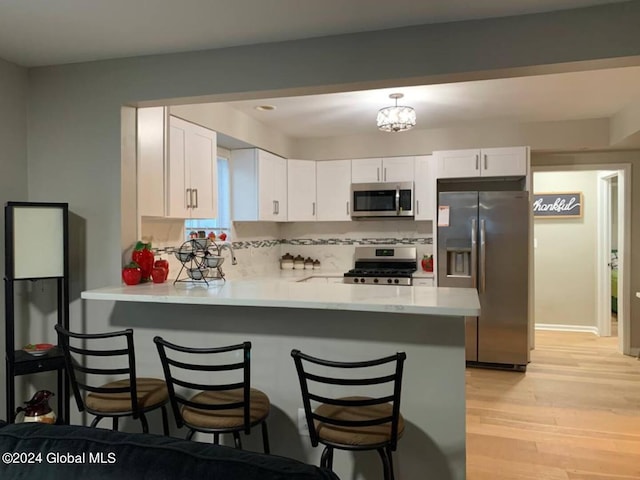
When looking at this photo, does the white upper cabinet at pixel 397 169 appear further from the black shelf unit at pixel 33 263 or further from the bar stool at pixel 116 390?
the bar stool at pixel 116 390

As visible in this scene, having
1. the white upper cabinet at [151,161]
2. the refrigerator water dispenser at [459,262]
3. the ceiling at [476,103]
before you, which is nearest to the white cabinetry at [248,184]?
the ceiling at [476,103]

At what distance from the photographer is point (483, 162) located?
4723 mm

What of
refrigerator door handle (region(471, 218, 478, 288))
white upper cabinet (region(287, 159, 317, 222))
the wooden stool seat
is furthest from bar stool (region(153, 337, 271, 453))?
white upper cabinet (region(287, 159, 317, 222))

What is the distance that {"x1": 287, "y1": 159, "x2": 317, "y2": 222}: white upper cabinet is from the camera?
519 centimetres

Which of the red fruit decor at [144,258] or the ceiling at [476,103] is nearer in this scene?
the red fruit decor at [144,258]

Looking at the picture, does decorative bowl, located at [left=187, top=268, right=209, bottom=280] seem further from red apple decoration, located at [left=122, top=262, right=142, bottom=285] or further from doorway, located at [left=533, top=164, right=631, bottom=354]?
doorway, located at [left=533, top=164, right=631, bottom=354]

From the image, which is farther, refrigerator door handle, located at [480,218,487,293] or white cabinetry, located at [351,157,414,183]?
white cabinetry, located at [351,157,414,183]

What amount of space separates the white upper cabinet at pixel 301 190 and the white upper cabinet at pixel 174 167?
1.65 meters

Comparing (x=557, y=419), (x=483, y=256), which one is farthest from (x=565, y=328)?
(x=557, y=419)

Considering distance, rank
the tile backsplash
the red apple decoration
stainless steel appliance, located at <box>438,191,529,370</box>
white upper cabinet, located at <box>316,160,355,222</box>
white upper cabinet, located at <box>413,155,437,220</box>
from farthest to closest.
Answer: white upper cabinet, located at <box>316,160,355,222</box> → white upper cabinet, located at <box>413,155,437,220</box> → the tile backsplash → stainless steel appliance, located at <box>438,191,529,370</box> → the red apple decoration

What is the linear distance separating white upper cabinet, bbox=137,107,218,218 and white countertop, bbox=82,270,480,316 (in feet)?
1.94

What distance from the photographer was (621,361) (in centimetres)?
483

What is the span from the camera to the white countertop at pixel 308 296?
2000 millimetres

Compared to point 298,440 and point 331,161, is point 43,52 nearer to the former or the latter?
point 298,440
